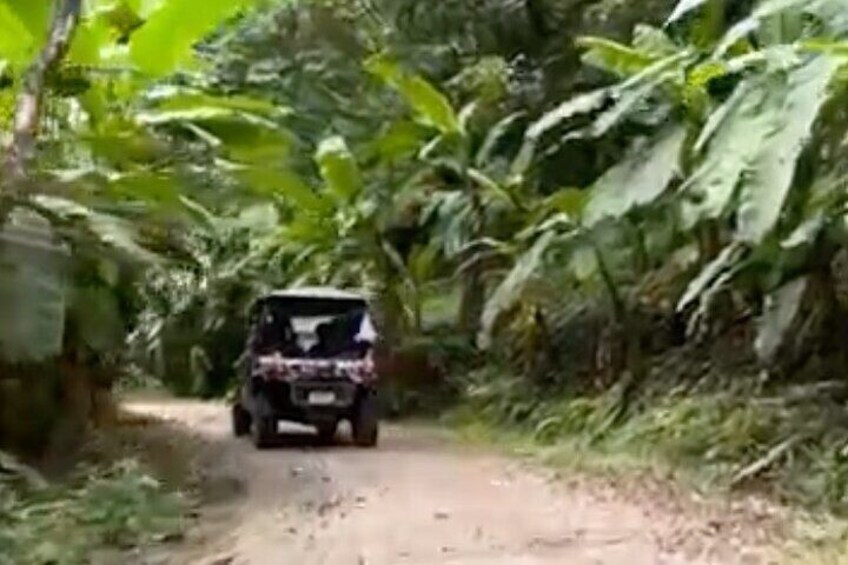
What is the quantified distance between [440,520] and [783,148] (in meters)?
A: 2.76

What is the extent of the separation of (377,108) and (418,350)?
3.14 metres

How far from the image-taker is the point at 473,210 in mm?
15883

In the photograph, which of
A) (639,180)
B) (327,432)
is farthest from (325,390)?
(639,180)

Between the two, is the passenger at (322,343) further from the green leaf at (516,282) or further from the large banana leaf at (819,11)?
→ the large banana leaf at (819,11)

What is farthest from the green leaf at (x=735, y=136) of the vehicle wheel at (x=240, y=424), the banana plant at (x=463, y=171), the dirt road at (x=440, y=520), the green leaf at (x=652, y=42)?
the banana plant at (x=463, y=171)

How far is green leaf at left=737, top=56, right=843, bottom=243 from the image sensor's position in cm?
779

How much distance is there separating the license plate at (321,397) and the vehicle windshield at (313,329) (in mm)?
312

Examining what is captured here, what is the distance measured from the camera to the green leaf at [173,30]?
9.78 meters

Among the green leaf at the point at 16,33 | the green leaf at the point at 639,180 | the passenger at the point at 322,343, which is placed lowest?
the passenger at the point at 322,343

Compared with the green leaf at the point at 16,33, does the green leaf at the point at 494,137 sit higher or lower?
higher

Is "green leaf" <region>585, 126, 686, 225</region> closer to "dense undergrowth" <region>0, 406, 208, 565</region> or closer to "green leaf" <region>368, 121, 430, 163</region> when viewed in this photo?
"dense undergrowth" <region>0, 406, 208, 565</region>

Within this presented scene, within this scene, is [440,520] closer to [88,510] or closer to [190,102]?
[88,510]

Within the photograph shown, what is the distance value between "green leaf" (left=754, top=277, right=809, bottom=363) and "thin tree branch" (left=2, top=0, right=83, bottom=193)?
15.8 ft

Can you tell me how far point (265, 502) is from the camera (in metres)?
9.12
